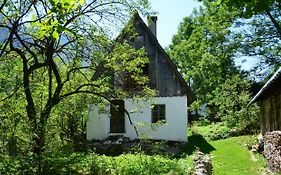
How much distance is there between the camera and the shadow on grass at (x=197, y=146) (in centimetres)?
2019

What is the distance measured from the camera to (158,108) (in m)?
23.1

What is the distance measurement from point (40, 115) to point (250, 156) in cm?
1032

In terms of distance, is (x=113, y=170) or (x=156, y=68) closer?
(x=113, y=170)

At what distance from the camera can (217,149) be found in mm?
20469

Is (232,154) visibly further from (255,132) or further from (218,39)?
(218,39)

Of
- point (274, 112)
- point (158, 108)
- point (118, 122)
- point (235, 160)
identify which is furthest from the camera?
point (118, 122)

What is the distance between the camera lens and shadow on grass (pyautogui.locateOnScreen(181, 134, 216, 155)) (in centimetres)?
2019

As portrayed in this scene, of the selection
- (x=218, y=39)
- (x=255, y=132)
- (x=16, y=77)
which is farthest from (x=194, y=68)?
(x=16, y=77)

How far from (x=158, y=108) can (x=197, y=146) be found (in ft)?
10.3

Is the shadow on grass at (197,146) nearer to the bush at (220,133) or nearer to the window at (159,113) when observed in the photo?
the bush at (220,133)

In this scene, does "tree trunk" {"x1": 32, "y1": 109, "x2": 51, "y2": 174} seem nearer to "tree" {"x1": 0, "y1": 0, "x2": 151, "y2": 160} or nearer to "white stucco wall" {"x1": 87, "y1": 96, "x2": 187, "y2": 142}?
"tree" {"x1": 0, "y1": 0, "x2": 151, "y2": 160}

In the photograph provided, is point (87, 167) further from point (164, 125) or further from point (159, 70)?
point (159, 70)

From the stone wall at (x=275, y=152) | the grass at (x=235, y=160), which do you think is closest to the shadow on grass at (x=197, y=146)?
the grass at (x=235, y=160)

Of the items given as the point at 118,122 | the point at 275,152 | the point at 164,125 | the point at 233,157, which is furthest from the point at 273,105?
the point at 118,122
